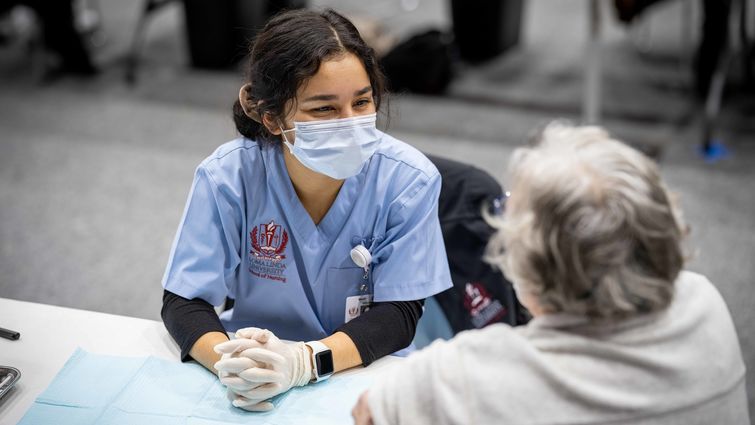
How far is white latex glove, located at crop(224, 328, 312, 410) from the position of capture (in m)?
1.18

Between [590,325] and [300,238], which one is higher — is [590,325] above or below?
above

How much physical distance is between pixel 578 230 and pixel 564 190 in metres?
0.04

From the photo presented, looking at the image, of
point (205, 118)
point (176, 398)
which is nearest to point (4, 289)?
point (205, 118)

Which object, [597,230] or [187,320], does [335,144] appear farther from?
[597,230]

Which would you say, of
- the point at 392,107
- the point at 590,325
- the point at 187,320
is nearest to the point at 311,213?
the point at 187,320

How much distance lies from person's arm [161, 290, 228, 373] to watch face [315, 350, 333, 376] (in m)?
0.16

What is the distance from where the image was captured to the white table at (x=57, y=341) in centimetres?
128

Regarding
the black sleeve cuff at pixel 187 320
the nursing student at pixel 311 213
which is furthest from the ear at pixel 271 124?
the black sleeve cuff at pixel 187 320

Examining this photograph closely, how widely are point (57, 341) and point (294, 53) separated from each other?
0.63 meters

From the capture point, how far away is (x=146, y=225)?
3004mm

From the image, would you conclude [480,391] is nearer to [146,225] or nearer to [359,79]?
[359,79]

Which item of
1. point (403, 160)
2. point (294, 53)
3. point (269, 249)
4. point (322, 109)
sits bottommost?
point (269, 249)

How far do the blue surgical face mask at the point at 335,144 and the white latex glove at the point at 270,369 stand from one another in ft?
1.12

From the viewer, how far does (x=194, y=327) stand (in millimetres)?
1343
